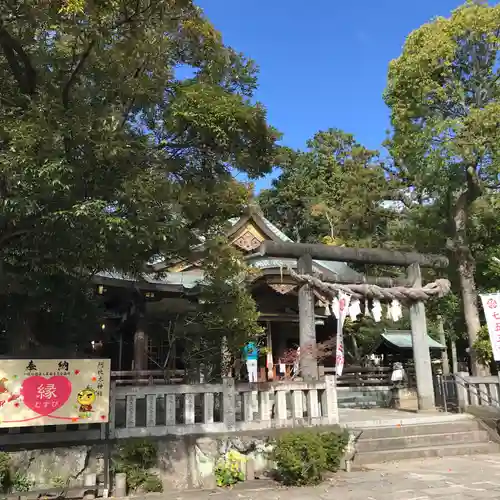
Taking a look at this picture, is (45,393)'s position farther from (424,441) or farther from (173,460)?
(424,441)

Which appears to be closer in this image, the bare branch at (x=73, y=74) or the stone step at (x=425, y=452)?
the bare branch at (x=73, y=74)

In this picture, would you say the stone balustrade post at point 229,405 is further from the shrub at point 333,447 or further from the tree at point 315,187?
the tree at point 315,187

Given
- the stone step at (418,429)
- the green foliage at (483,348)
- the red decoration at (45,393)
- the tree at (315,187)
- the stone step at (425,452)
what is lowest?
the stone step at (425,452)

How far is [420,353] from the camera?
14.0m

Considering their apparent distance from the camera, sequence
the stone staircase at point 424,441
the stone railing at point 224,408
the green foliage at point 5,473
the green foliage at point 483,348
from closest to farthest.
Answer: the green foliage at point 5,473, the stone railing at point 224,408, the stone staircase at point 424,441, the green foliage at point 483,348

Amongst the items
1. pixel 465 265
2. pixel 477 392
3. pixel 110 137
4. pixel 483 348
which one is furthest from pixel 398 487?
pixel 465 265

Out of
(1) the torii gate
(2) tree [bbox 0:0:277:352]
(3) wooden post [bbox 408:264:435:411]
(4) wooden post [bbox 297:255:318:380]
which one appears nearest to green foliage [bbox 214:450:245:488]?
(2) tree [bbox 0:0:277:352]

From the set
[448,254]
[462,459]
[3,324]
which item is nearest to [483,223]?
[448,254]

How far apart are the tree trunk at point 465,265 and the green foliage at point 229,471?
36.4ft

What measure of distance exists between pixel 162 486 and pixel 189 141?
546 cm

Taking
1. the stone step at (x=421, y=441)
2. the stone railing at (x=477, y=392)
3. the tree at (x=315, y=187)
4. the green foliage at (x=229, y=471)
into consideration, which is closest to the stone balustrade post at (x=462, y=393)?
the stone railing at (x=477, y=392)

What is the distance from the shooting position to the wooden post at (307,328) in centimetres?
1151

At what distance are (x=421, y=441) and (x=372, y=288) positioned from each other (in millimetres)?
4188

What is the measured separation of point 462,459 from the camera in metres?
9.94
